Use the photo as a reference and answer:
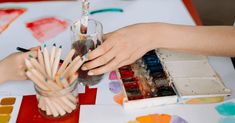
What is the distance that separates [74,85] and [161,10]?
498mm

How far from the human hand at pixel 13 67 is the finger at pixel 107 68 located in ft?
0.47

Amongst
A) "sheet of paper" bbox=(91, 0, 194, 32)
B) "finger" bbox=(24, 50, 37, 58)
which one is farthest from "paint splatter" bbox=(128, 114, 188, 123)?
"sheet of paper" bbox=(91, 0, 194, 32)

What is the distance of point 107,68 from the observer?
0.80 metres

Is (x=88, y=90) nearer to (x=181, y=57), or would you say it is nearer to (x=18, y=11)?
(x=181, y=57)

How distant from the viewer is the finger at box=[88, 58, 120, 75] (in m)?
0.79

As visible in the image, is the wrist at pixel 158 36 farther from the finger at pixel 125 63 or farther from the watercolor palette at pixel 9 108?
the watercolor palette at pixel 9 108

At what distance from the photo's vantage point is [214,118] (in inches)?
29.3

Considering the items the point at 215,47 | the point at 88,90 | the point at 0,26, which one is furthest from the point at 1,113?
the point at 215,47

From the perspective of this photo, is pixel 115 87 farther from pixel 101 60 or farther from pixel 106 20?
pixel 106 20

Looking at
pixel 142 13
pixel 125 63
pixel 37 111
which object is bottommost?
pixel 37 111

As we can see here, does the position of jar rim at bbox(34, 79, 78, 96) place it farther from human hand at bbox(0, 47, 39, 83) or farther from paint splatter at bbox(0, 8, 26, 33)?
paint splatter at bbox(0, 8, 26, 33)

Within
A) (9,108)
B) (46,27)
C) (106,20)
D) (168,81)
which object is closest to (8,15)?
(46,27)

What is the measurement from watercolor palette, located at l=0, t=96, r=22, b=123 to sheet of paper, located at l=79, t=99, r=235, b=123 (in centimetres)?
14

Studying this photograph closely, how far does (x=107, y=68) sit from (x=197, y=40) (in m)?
0.24
